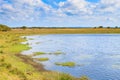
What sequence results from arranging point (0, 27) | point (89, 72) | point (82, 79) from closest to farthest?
point (82, 79)
point (89, 72)
point (0, 27)

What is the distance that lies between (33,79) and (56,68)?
10.3m

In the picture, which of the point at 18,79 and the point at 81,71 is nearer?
the point at 18,79

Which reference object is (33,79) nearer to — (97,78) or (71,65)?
(97,78)

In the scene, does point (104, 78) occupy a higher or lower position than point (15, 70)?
lower

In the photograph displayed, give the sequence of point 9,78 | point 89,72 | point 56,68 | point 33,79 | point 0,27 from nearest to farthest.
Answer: point 9,78 → point 33,79 → point 89,72 → point 56,68 → point 0,27

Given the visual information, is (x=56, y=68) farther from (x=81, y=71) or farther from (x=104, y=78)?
(x=104, y=78)

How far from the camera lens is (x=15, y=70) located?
23.1 meters

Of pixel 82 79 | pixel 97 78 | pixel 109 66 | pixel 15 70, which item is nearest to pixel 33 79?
pixel 15 70

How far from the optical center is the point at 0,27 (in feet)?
534

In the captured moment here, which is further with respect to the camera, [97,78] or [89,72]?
[89,72]

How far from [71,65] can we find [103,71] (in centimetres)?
549

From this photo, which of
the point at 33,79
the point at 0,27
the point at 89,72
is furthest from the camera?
the point at 0,27

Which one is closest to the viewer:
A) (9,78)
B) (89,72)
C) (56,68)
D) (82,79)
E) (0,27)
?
(9,78)

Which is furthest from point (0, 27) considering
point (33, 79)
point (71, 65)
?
point (33, 79)
